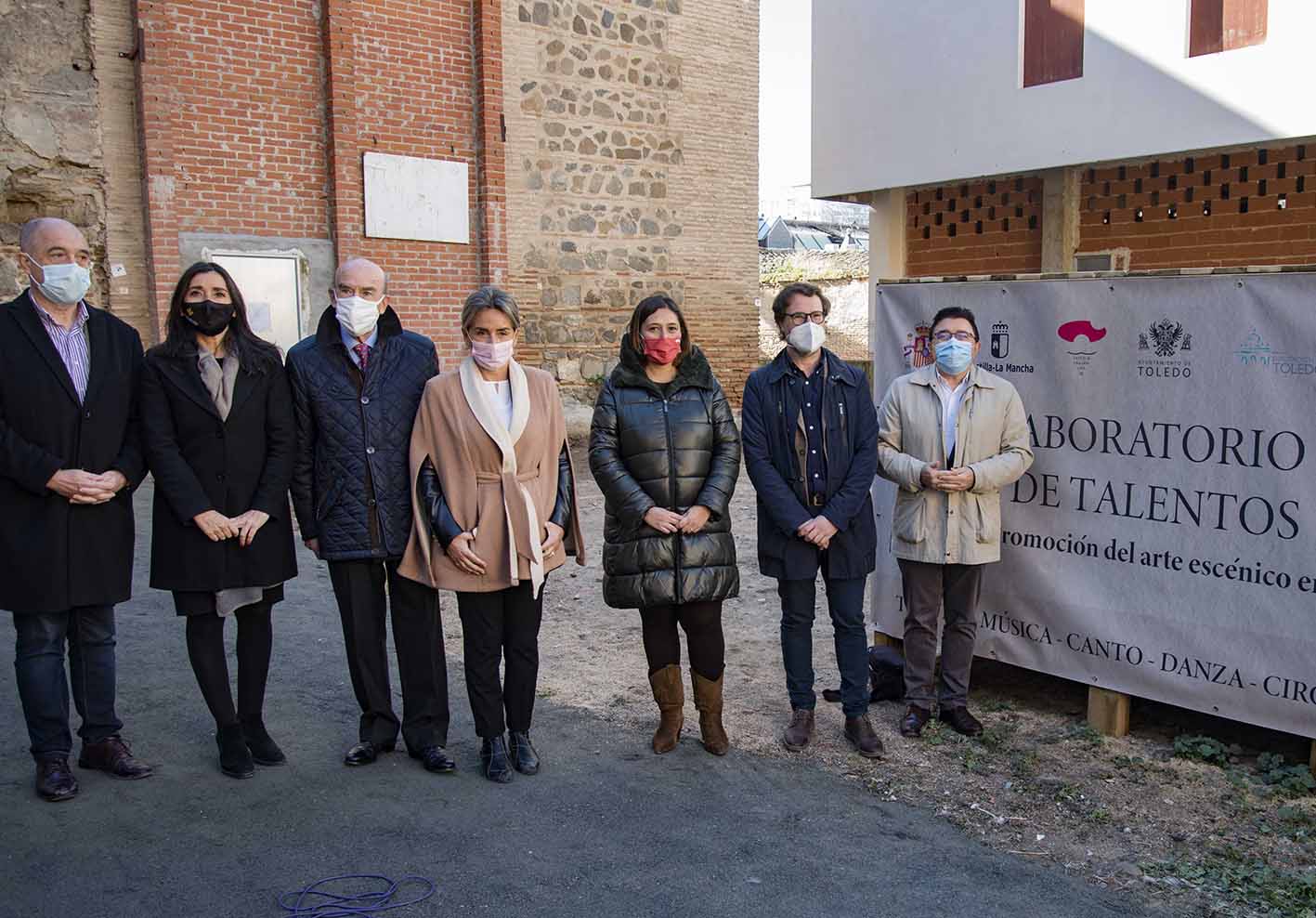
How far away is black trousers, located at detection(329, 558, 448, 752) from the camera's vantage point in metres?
4.64

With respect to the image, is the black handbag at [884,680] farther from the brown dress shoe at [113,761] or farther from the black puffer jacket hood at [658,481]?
the brown dress shoe at [113,761]

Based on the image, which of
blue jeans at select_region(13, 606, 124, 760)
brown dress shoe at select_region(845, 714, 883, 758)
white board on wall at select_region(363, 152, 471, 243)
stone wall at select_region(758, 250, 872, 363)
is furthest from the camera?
stone wall at select_region(758, 250, 872, 363)

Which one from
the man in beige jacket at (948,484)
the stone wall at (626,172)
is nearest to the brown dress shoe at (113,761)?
the man in beige jacket at (948,484)

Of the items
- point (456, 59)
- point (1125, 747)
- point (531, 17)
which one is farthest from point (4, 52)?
point (1125, 747)

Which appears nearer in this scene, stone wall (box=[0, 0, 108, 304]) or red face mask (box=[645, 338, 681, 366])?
red face mask (box=[645, 338, 681, 366])

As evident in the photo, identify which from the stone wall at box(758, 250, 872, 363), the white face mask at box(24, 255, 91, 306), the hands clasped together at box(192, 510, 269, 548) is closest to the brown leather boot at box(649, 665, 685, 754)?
the hands clasped together at box(192, 510, 269, 548)

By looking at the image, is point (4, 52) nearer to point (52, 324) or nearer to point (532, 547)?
point (52, 324)

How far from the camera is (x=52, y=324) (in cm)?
438

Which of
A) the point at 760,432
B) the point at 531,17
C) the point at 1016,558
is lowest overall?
the point at 1016,558

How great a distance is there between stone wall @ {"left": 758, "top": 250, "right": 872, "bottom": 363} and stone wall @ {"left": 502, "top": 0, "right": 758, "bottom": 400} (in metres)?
6.35

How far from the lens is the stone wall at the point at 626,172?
1445 cm

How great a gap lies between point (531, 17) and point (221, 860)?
12.5 m

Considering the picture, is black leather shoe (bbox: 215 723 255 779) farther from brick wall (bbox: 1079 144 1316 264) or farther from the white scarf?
brick wall (bbox: 1079 144 1316 264)

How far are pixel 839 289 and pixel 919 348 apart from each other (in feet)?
60.2
